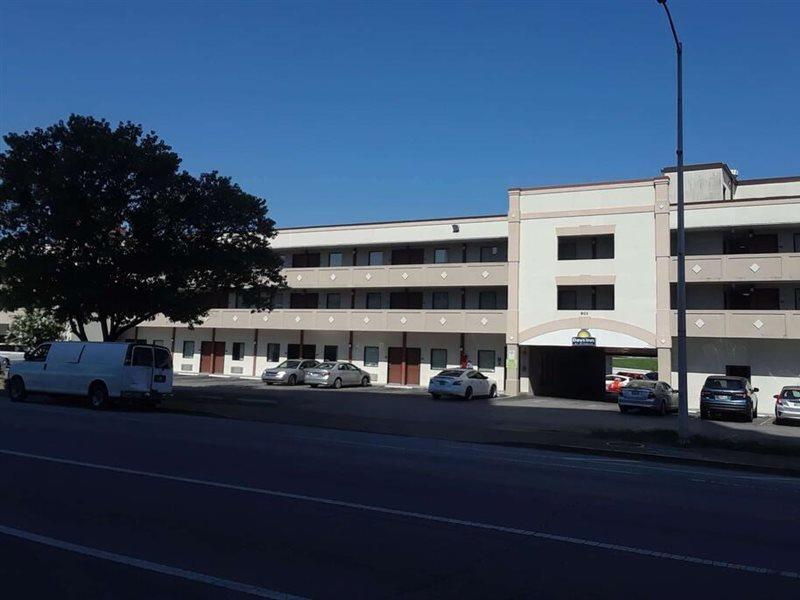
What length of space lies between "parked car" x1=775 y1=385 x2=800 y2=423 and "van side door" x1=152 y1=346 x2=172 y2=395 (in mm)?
21542

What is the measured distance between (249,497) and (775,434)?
18957 millimetres

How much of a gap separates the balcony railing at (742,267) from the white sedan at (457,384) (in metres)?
10.5

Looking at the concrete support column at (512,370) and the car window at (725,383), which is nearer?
the car window at (725,383)

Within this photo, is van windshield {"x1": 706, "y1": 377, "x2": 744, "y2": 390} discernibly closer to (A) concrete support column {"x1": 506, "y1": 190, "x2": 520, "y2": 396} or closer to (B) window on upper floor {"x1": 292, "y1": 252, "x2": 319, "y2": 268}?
(A) concrete support column {"x1": 506, "y1": 190, "x2": 520, "y2": 396}

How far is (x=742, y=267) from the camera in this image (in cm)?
3158

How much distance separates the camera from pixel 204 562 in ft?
18.5

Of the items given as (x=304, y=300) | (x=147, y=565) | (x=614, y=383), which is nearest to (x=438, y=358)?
(x=304, y=300)

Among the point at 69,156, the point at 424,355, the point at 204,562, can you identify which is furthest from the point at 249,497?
the point at 424,355

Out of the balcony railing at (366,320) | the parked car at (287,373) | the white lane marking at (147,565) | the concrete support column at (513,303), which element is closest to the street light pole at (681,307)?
the white lane marking at (147,565)

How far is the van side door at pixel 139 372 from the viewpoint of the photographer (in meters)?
21.0

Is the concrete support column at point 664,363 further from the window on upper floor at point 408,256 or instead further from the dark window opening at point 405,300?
the window on upper floor at point 408,256

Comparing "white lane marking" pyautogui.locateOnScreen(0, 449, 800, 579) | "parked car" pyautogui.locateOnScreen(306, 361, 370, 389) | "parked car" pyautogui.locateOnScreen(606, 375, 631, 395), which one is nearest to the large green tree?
"parked car" pyautogui.locateOnScreen(306, 361, 370, 389)

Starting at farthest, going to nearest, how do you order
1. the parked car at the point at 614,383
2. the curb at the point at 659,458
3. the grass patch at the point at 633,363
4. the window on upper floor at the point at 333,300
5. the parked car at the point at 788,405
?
the grass patch at the point at 633,363, the parked car at the point at 614,383, the window on upper floor at the point at 333,300, the parked car at the point at 788,405, the curb at the point at 659,458

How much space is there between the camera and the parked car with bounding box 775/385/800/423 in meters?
25.1
